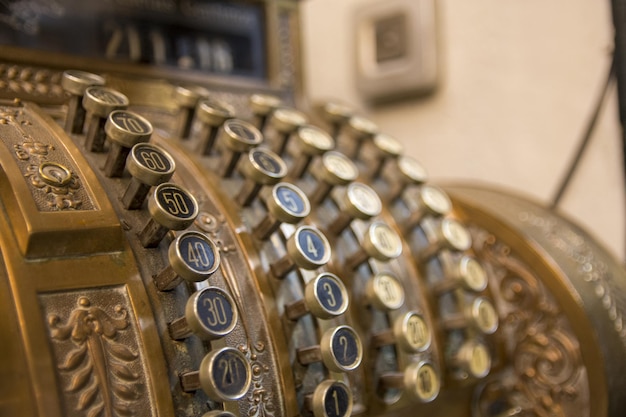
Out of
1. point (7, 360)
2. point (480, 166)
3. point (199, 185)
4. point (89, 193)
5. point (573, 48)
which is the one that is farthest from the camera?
point (480, 166)

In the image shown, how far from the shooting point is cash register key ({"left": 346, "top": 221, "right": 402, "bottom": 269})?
0.88m

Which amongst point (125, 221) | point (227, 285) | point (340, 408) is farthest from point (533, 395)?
point (125, 221)

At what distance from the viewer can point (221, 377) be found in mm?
637

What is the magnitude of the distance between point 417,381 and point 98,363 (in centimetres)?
42

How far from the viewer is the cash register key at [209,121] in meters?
0.93

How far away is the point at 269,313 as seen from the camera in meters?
0.78

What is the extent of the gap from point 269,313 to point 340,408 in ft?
0.44

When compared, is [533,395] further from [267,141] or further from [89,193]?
[89,193]

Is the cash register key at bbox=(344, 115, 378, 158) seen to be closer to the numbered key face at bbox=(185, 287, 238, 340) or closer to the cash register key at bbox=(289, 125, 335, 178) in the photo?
the cash register key at bbox=(289, 125, 335, 178)

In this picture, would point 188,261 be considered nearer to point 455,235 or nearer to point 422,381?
point 422,381

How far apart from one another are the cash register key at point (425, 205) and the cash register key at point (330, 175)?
0.13m

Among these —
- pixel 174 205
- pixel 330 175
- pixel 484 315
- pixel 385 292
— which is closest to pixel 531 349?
pixel 484 315

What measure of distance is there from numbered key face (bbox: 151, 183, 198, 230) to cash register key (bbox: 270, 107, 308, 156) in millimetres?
331

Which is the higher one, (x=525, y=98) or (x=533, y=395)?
(x=525, y=98)
